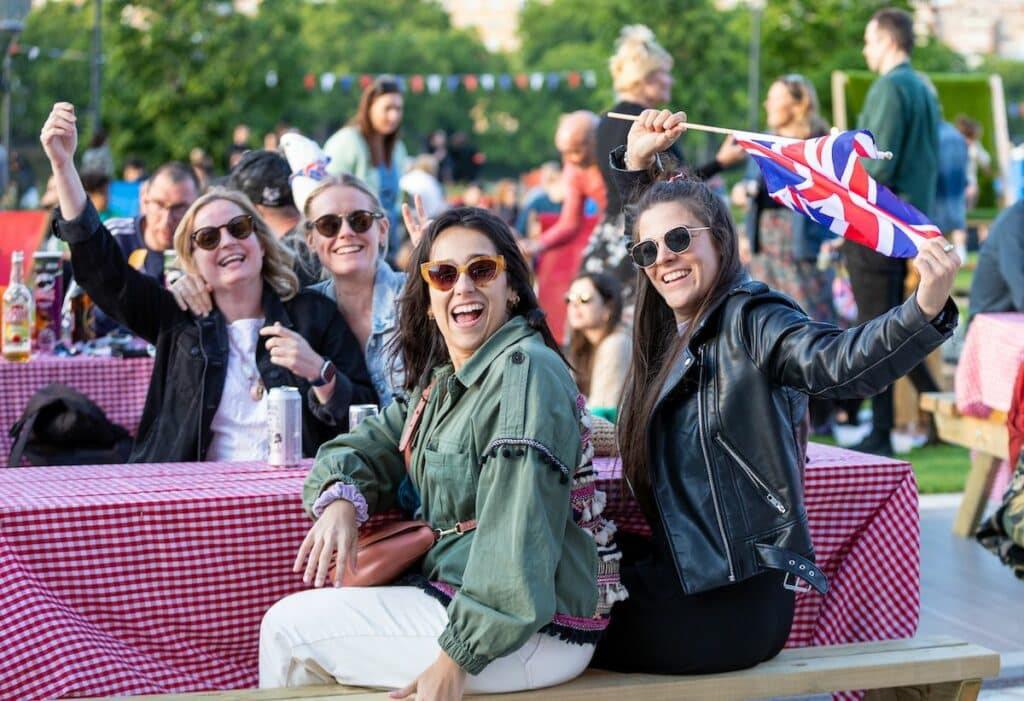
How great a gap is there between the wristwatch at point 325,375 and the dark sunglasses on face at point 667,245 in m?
1.35

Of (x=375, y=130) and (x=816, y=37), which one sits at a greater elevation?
(x=816, y=37)

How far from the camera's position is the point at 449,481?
3328 millimetres

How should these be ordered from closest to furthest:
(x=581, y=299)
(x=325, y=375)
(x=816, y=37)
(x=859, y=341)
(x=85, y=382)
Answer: (x=859, y=341)
(x=325, y=375)
(x=85, y=382)
(x=581, y=299)
(x=816, y=37)

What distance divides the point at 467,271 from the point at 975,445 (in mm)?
3960

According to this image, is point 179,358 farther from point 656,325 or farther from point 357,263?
point 656,325

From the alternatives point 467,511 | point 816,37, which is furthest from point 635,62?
point 816,37

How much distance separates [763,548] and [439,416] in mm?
791

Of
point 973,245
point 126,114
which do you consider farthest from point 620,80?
point 126,114

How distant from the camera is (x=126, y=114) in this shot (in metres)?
40.3

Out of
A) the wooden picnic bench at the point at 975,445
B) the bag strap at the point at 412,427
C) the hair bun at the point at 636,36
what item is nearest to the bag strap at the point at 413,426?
the bag strap at the point at 412,427

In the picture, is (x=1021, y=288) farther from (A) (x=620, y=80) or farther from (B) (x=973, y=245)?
(B) (x=973, y=245)

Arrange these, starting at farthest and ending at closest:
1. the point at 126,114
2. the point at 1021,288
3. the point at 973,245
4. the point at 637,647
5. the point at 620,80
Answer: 1. the point at 126,114
2. the point at 973,245
3. the point at 620,80
4. the point at 1021,288
5. the point at 637,647

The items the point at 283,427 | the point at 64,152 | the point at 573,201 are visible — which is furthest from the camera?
the point at 573,201

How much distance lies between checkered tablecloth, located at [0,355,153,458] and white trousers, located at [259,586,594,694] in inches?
102
